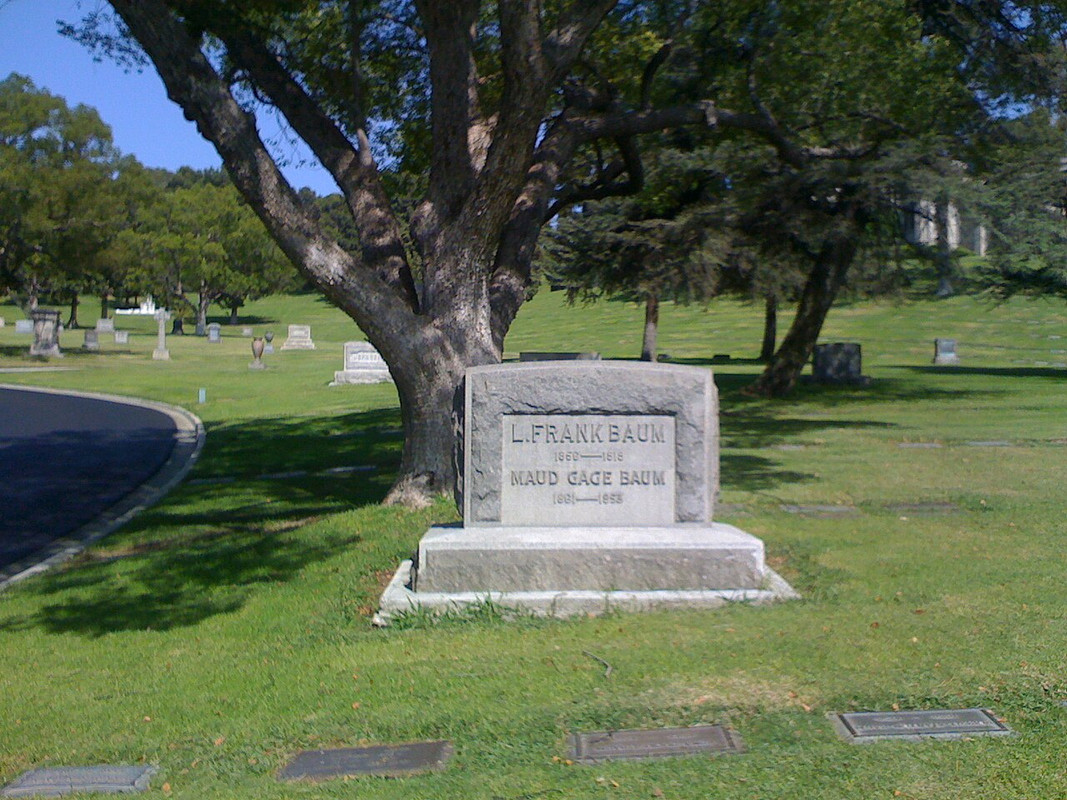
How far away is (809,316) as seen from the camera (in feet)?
83.9

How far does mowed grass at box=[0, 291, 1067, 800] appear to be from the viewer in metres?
4.77

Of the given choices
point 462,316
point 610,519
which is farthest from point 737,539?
point 462,316

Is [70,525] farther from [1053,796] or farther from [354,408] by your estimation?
[354,408]

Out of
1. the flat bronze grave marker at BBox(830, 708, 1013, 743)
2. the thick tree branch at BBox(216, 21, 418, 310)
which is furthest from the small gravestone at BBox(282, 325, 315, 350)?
the flat bronze grave marker at BBox(830, 708, 1013, 743)

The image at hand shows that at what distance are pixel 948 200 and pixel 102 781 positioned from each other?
1862 centimetres

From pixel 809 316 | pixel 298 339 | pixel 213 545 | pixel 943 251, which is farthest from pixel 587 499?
pixel 298 339

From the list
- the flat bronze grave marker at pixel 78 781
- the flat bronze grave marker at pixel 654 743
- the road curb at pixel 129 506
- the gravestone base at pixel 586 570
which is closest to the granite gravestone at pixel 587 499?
the gravestone base at pixel 586 570

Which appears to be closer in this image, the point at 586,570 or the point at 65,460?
the point at 586,570

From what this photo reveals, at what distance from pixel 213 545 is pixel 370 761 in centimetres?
604

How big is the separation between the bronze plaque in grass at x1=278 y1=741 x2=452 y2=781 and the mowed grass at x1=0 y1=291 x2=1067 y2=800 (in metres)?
0.09

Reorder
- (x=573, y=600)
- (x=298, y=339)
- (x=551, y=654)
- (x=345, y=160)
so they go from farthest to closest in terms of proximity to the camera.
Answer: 1. (x=298, y=339)
2. (x=345, y=160)
3. (x=573, y=600)
4. (x=551, y=654)

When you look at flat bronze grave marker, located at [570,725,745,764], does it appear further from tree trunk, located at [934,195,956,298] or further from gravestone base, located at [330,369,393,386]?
gravestone base, located at [330,369,393,386]

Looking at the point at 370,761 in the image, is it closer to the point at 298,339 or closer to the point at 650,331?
the point at 650,331

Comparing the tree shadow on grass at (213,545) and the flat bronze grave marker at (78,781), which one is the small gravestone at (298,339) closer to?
the tree shadow on grass at (213,545)
